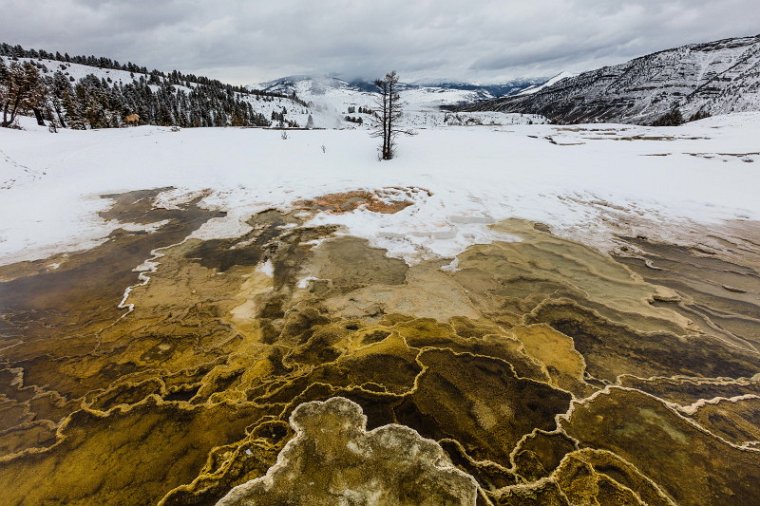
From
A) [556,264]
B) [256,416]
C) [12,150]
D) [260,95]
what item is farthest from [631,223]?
[260,95]

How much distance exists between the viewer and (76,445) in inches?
151

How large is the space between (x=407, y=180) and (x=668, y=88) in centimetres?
16451

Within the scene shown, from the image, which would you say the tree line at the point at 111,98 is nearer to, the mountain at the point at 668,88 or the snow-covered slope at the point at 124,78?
the snow-covered slope at the point at 124,78

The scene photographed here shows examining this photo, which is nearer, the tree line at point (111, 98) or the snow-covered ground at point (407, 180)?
the snow-covered ground at point (407, 180)

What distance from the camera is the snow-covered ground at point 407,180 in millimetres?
10289

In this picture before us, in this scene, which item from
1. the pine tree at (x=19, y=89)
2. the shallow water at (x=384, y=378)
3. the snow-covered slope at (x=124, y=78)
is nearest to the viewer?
the shallow water at (x=384, y=378)

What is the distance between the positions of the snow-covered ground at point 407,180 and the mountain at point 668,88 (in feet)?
387

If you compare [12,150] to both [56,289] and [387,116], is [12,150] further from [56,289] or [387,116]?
[387,116]

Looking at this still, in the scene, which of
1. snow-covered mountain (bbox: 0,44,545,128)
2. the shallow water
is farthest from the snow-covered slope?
the shallow water

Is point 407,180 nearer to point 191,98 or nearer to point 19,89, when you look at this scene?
point 19,89

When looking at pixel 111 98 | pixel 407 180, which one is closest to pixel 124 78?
pixel 111 98

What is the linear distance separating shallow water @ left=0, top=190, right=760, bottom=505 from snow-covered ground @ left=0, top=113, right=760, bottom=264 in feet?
6.68

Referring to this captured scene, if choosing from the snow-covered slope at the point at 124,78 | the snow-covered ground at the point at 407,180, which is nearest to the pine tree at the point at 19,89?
the snow-covered ground at the point at 407,180

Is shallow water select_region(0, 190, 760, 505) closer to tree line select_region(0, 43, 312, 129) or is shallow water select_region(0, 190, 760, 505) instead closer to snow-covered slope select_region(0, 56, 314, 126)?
tree line select_region(0, 43, 312, 129)
